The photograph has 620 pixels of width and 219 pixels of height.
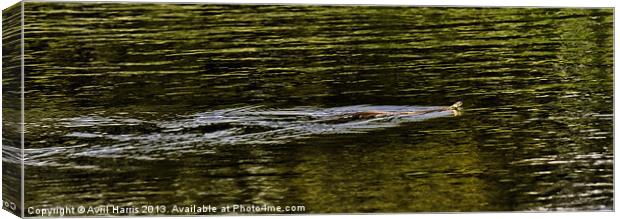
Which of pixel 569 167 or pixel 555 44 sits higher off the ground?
pixel 555 44

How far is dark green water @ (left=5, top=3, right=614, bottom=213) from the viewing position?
786 centimetres

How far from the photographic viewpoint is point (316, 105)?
8094 millimetres

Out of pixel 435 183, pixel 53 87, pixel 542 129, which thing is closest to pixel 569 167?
pixel 542 129

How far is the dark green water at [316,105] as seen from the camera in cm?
786

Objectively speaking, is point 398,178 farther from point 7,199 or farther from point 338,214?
point 7,199

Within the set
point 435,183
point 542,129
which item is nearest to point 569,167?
point 542,129

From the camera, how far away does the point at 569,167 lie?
8.39m

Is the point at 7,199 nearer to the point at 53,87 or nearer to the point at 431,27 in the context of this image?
the point at 53,87

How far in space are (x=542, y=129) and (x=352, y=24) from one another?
123cm

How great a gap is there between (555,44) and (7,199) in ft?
10.4

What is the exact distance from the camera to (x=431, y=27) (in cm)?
823

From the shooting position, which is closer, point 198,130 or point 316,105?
point 198,130

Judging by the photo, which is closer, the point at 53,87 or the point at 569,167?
the point at 53,87

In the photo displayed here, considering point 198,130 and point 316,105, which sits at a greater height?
point 316,105
